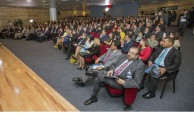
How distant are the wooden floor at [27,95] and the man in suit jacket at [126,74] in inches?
20.7

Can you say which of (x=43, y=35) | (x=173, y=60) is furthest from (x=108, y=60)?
(x=43, y=35)

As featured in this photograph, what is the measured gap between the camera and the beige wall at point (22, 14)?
53.2ft

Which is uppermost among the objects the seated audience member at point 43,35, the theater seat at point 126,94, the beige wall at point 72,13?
the beige wall at point 72,13

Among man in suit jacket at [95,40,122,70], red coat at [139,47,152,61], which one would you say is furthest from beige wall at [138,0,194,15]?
man in suit jacket at [95,40,122,70]

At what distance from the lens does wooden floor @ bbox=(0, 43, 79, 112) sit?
2418 mm

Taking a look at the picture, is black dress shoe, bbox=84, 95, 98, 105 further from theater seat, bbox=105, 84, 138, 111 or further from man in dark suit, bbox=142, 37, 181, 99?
man in dark suit, bbox=142, 37, 181, 99

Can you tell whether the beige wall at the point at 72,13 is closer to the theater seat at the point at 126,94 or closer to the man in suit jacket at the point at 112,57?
the man in suit jacket at the point at 112,57

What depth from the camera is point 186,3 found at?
15.4 m

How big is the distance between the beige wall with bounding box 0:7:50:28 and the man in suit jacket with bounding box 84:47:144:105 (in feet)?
57.1

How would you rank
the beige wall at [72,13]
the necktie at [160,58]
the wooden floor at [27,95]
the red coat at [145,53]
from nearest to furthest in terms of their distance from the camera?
the wooden floor at [27,95]
the necktie at [160,58]
the red coat at [145,53]
the beige wall at [72,13]

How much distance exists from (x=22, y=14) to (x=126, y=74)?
60.7 feet

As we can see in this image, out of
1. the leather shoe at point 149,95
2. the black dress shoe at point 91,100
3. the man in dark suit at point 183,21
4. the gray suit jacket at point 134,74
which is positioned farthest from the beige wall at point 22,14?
the leather shoe at point 149,95

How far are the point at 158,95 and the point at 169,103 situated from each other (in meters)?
0.31
